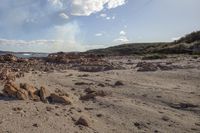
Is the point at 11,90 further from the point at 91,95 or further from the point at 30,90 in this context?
the point at 91,95

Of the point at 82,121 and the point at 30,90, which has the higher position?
the point at 30,90

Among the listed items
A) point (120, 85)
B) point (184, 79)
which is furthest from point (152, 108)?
point (184, 79)

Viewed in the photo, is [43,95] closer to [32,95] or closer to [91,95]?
[32,95]

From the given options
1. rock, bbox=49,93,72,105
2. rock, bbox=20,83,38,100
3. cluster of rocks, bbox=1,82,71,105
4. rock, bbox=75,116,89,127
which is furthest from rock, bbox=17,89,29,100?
rock, bbox=75,116,89,127

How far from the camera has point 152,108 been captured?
9836mm

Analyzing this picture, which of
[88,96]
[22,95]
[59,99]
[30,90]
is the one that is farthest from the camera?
[88,96]

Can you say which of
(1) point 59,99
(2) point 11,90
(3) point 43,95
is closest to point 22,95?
(2) point 11,90

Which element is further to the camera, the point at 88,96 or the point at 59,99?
the point at 88,96

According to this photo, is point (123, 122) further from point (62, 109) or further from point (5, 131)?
point (5, 131)

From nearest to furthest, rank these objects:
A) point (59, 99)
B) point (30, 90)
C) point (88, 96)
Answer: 1. point (59, 99)
2. point (30, 90)
3. point (88, 96)

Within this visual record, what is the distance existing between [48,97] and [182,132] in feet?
12.2

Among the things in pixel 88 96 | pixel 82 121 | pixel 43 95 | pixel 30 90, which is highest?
pixel 30 90

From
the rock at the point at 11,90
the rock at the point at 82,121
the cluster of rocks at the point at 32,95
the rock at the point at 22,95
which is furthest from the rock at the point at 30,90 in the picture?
the rock at the point at 82,121

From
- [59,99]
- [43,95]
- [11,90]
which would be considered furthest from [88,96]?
[11,90]
